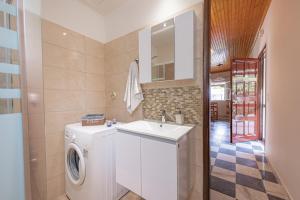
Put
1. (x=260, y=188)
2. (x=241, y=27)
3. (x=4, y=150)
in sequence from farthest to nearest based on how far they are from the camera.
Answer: (x=241, y=27) < (x=260, y=188) < (x=4, y=150)

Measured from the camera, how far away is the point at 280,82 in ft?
5.53

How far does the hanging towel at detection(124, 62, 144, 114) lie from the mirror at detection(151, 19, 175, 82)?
9.9 inches

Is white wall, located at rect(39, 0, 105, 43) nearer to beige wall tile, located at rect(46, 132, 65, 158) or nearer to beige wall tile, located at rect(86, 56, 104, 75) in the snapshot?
beige wall tile, located at rect(86, 56, 104, 75)

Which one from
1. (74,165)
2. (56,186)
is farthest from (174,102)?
(56,186)

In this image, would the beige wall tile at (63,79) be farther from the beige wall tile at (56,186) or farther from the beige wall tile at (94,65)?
the beige wall tile at (56,186)

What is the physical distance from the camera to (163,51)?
4.86 ft

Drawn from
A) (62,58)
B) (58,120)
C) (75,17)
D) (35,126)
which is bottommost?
(58,120)

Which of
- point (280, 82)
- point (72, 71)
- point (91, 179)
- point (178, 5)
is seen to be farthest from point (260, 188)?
point (72, 71)

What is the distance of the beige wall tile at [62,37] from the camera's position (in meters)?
1.50

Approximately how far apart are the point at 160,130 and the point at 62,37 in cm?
166

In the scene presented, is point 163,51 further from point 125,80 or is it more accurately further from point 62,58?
point 62,58

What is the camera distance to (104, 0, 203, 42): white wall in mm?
1454

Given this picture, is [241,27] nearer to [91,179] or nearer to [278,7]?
[278,7]

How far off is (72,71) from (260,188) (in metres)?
2.77
